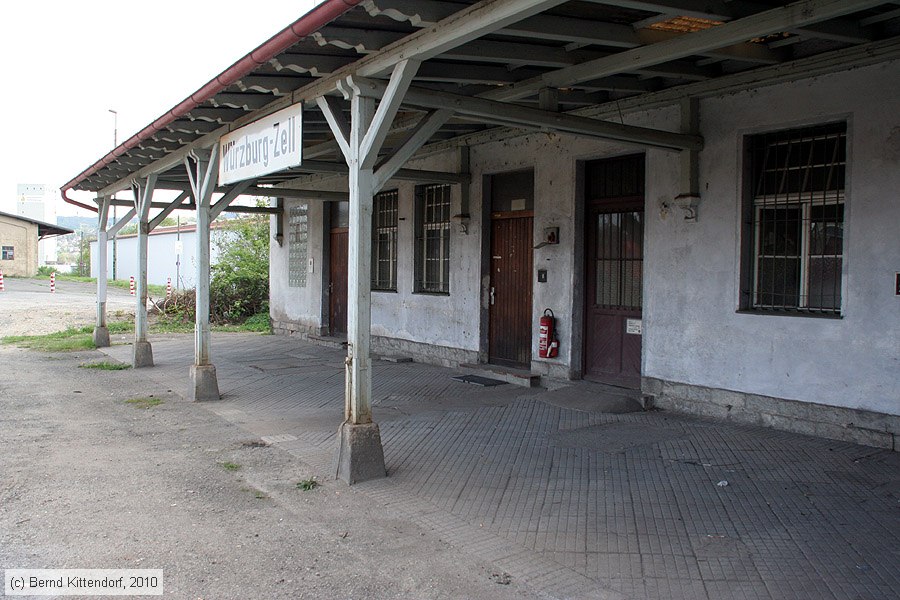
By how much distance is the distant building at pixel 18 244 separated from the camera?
147 feet

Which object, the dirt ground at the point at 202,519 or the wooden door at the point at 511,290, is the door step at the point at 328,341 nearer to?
the wooden door at the point at 511,290

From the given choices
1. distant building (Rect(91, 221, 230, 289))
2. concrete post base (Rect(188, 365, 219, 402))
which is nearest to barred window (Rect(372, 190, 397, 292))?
concrete post base (Rect(188, 365, 219, 402))

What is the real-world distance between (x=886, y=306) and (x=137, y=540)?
19.3ft

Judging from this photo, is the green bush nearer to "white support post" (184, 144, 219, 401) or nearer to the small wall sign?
"white support post" (184, 144, 219, 401)

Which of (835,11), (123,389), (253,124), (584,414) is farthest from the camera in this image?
(123,389)

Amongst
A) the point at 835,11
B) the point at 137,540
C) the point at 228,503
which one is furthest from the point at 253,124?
the point at 835,11

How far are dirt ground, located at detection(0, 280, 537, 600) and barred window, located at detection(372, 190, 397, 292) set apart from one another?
5.43 m

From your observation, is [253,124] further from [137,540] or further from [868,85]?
[868,85]

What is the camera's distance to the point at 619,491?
513 cm

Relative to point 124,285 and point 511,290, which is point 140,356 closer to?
point 511,290

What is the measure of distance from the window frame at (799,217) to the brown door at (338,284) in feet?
28.9

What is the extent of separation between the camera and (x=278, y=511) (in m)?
4.86

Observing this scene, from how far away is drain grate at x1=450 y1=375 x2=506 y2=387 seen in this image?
31.1 feet

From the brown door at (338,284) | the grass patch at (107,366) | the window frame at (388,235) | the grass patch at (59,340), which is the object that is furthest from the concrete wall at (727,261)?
the grass patch at (59,340)
